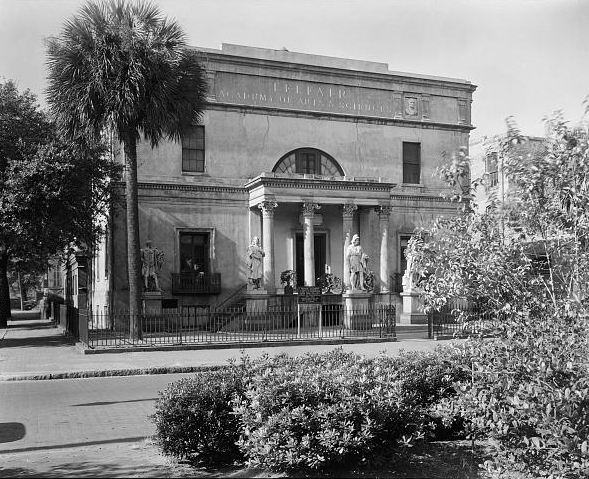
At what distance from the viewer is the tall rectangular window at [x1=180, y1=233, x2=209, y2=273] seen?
2867cm

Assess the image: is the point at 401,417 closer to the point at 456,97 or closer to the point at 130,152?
the point at 130,152

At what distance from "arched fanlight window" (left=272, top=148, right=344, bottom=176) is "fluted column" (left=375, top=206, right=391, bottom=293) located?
3129mm

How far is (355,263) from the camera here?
84.8ft

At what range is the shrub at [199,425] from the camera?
20.4 ft

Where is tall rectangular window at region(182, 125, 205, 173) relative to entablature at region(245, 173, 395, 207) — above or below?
above

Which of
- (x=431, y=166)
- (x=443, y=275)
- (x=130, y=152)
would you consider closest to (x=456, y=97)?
(x=431, y=166)

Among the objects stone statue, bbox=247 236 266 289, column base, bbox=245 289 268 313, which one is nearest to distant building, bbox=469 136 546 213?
stone statue, bbox=247 236 266 289

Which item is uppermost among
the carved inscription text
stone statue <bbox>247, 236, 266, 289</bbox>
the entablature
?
the carved inscription text

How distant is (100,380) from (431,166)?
78.2 ft

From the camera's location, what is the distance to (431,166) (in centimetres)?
3344

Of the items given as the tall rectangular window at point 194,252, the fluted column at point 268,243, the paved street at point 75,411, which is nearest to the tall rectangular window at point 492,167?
the paved street at point 75,411

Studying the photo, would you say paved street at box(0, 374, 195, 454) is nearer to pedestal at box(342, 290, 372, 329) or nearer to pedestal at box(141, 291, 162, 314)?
pedestal at box(342, 290, 372, 329)

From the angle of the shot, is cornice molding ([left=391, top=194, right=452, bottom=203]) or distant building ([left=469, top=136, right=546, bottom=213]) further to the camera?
cornice molding ([left=391, top=194, right=452, bottom=203])

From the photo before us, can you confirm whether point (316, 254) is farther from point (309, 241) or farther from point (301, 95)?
point (301, 95)
